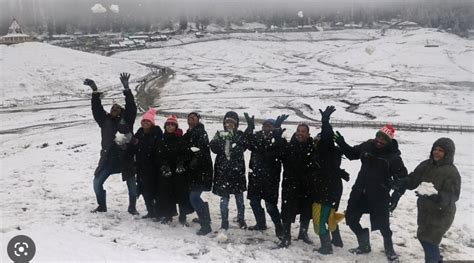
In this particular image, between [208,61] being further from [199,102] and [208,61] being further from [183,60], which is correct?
[199,102]

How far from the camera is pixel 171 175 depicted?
25.3 ft

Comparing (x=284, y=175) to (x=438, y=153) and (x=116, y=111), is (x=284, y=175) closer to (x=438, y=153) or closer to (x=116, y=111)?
(x=438, y=153)

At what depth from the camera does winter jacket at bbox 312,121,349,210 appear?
6.99m

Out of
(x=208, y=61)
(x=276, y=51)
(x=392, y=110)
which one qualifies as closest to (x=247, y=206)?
(x=392, y=110)

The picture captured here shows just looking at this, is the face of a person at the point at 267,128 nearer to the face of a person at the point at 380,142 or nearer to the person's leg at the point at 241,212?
the person's leg at the point at 241,212

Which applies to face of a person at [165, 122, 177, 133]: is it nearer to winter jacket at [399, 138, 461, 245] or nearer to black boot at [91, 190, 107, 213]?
black boot at [91, 190, 107, 213]

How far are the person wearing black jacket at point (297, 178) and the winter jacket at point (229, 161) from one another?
0.79 metres

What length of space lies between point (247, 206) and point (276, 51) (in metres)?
106

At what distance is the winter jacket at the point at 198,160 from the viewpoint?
7.48 meters

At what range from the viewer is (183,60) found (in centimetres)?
9412

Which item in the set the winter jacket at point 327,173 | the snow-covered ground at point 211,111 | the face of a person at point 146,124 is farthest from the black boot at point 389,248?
the face of a person at point 146,124

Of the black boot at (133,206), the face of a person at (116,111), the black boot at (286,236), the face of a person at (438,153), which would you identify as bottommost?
the black boot at (286,236)

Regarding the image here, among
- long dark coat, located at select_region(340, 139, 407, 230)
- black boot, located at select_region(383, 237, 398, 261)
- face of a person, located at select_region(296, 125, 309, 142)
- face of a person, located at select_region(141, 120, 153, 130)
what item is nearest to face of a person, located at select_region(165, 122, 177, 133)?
face of a person, located at select_region(141, 120, 153, 130)

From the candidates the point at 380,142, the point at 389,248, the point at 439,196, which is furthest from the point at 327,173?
the point at 439,196
